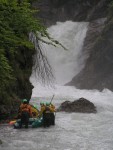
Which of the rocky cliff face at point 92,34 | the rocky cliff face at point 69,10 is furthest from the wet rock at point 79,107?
the rocky cliff face at point 69,10

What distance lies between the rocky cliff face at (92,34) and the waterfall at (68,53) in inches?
32.4

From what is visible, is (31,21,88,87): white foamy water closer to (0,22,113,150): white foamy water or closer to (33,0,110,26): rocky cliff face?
(33,0,110,26): rocky cliff face

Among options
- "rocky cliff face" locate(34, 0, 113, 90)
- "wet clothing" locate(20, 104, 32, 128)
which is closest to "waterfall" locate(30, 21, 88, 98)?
"rocky cliff face" locate(34, 0, 113, 90)

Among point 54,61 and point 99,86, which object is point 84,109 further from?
point 54,61

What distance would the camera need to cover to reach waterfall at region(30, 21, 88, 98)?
111 ft

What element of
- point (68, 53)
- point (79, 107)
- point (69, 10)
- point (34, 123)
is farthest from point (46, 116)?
point (69, 10)

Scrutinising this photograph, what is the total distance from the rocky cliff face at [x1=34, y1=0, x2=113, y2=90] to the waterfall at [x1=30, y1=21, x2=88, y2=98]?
0.82m

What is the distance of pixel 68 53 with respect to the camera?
116 feet

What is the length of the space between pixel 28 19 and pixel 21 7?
0.31 meters

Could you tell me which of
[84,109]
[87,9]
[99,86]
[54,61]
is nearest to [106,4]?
[87,9]

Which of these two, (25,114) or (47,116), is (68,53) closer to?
(47,116)

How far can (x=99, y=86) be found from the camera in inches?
1134

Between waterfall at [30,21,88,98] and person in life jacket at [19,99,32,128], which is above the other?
waterfall at [30,21,88,98]

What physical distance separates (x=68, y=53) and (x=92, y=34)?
277 centimetres
